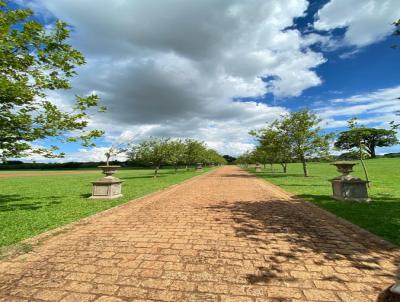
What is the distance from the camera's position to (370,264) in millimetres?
3721

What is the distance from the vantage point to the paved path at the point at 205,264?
2980mm

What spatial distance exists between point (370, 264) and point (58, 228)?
702cm

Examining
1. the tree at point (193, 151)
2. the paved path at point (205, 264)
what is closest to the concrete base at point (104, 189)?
the paved path at point (205, 264)

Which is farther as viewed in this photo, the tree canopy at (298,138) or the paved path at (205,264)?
the tree canopy at (298,138)

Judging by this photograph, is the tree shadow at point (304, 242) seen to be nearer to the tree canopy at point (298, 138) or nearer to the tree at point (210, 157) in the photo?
the tree canopy at point (298, 138)

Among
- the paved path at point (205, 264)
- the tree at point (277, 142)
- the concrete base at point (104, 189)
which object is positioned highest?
the tree at point (277, 142)

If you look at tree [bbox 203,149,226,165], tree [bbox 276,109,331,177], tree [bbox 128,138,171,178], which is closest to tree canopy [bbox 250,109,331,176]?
tree [bbox 276,109,331,177]

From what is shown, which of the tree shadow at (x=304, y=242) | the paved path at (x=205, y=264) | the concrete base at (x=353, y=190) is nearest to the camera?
the paved path at (x=205, y=264)

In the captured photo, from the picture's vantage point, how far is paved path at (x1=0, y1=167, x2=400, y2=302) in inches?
117

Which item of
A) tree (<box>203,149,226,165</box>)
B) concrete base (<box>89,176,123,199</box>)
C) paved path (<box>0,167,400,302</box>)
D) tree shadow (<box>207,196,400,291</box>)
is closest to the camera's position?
paved path (<box>0,167,400,302</box>)

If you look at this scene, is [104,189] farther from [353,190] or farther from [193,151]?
[193,151]

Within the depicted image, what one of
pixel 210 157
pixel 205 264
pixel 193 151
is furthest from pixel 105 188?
pixel 210 157

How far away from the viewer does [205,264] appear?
3.80 meters

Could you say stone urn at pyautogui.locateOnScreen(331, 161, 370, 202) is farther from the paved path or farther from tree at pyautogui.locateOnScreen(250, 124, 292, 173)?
tree at pyautogui.locateOnScreen(250, 124, 292, 173)
